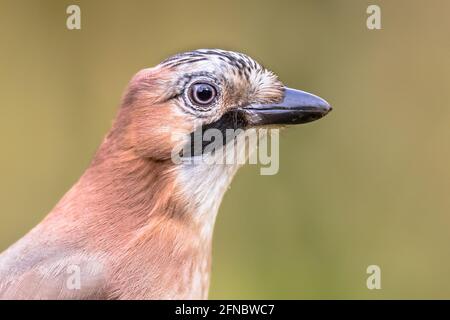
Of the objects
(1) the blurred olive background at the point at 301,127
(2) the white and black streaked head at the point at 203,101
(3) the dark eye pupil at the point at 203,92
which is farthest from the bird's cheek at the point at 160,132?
(1) the blurred olive background at the point at 301,127

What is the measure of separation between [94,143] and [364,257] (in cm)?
227

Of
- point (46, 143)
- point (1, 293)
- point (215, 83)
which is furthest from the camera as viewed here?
point (46, 143)

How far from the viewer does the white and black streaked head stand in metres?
3.90

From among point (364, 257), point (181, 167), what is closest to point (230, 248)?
point (364, 257)

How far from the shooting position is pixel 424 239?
22.6 ft

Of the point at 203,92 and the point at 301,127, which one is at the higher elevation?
the point at 203,92

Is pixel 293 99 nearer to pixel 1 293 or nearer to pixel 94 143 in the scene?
pixel 1 293

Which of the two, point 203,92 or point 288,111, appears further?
point 288,111

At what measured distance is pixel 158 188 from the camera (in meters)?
3.91

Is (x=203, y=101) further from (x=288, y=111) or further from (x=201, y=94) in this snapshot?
(x=288, y=111)

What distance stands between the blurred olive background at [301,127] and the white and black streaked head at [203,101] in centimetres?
265

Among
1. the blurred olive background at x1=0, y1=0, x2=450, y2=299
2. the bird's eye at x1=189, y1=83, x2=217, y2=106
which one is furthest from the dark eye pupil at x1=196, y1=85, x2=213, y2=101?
the blurred olive background at x1=0, y1=0, x2=450, y2=299

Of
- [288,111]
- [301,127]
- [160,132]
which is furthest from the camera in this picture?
[301,127]

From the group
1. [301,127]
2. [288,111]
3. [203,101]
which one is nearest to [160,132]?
[203,101]
